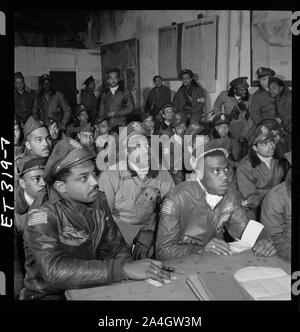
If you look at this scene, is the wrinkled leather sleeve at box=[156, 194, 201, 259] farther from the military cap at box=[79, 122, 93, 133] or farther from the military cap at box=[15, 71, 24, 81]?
the military cap at box=[15, 71, 24, 81]

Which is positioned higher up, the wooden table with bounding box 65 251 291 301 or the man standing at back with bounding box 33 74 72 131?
the man standing at back with bounding box 33 74 72 131

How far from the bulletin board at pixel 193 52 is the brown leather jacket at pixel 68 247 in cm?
98

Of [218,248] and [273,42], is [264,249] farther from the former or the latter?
[273,42]

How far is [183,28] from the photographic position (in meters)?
2.66

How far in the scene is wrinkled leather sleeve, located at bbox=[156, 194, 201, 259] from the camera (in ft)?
7.71

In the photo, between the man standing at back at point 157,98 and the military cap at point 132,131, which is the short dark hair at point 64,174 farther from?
the man standing at back at point 157,98

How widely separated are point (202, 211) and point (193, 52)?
1044 millimetres

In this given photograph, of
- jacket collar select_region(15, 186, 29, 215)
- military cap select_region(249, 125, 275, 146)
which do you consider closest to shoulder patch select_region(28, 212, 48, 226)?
jacket collar select_region(15, 186, 29, 215)

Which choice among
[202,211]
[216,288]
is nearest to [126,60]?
[202,211]

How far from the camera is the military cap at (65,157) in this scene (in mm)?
2248

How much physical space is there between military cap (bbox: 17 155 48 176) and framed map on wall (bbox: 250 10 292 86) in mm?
1460

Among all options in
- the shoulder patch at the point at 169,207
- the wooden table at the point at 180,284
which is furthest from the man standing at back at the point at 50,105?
the wooden table at the point at 180,284

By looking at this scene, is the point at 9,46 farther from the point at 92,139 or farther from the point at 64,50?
the point at 92,139

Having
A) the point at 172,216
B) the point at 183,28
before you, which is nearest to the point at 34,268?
the point at 172,216
